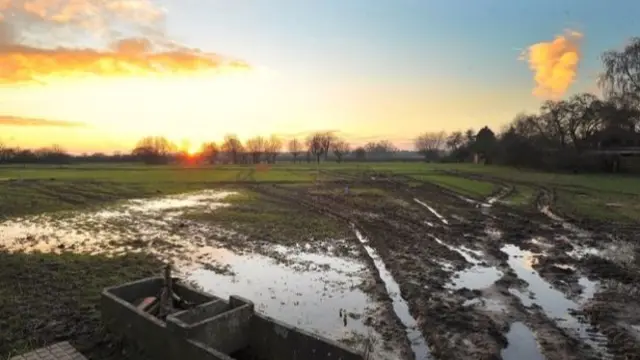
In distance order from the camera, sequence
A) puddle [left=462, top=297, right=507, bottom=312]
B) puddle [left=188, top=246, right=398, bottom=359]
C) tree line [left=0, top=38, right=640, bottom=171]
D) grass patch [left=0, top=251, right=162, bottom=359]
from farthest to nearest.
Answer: tree line [left=0, top=38, right=640, bottom=171]
puddle [left=462, top=297, right=507, bottom=312]
puddle [left=188, top=246, right=398, bottom=359]
grass patch [left=0, top=251, right=162, bottom=359]

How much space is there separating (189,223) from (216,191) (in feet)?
59.6

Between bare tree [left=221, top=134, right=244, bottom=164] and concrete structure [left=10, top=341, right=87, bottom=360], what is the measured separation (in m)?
136

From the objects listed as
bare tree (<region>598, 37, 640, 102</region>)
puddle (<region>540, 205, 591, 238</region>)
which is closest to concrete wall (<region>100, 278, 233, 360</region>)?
puddle (<region>540, 205, 591, 238</region>)

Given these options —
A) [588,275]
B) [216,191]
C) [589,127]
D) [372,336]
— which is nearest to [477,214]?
[588,275]

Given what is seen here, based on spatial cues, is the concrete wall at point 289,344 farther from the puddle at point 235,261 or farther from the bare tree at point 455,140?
the bare tree at point 455,140

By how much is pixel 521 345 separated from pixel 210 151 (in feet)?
480

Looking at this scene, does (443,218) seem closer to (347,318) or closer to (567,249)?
(567,249)

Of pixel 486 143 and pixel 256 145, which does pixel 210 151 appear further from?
pixel 486 143

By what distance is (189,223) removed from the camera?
23.8 meters

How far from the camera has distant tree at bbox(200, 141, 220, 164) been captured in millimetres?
143450

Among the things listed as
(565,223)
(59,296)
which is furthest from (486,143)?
(59,296)

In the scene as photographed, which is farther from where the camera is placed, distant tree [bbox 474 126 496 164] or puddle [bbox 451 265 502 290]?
distant tree [bbox 474 126 496 164]

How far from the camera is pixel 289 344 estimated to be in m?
7.41

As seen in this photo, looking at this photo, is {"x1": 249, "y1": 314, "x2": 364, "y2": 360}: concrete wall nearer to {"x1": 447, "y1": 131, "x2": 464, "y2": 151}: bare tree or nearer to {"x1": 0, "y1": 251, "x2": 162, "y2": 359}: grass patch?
{"x1": 0, "y1": 251, "x2": 162, "y2": 359}: grass patch
